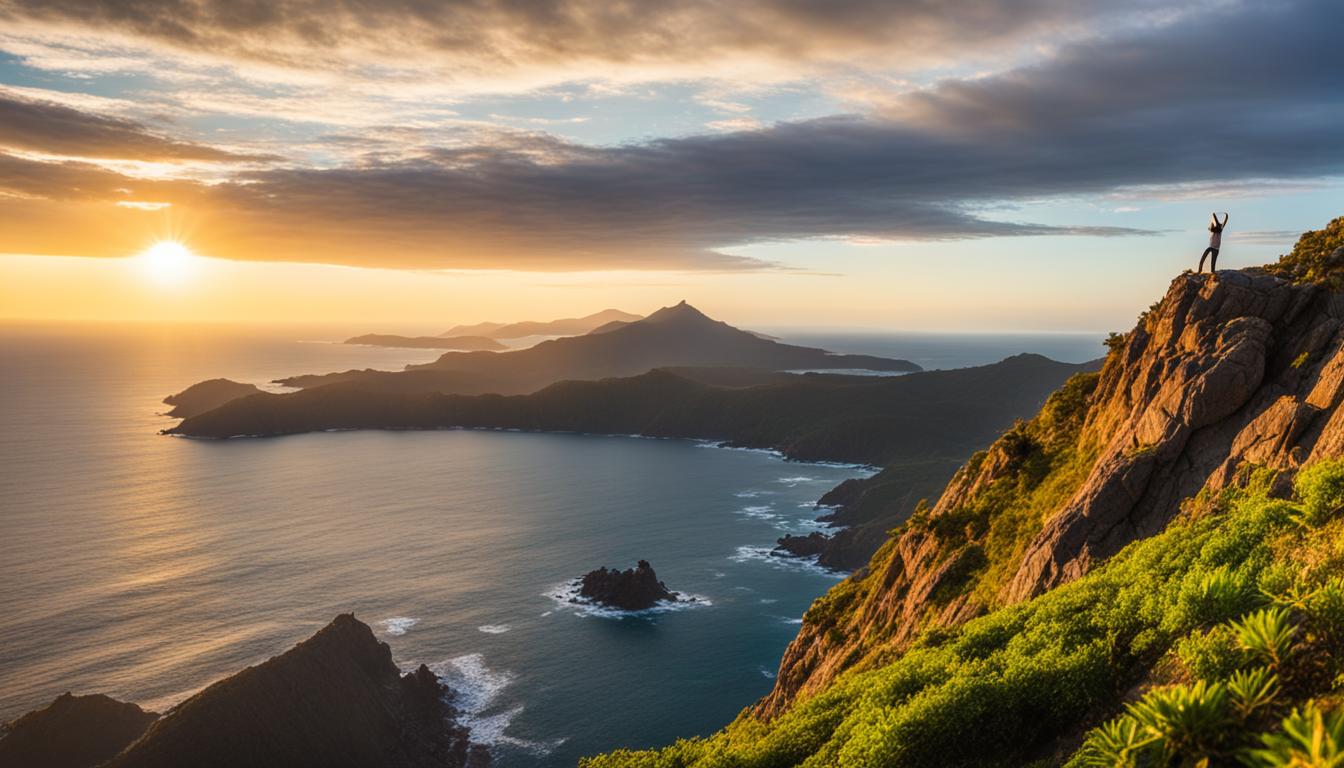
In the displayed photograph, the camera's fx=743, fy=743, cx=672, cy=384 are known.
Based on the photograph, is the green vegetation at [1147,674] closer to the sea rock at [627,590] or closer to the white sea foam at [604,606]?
the white sea foam at [604,606]

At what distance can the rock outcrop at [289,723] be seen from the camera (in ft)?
225

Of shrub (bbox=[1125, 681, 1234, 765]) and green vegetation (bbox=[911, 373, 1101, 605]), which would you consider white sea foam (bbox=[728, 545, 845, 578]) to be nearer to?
green vegetation (bbox=[911, 373, 1101, 605])

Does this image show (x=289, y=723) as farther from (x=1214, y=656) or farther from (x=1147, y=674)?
(x=1214, y=656)

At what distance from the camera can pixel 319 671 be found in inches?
3155

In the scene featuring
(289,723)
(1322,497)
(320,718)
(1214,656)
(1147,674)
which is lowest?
Answer: (320,718)

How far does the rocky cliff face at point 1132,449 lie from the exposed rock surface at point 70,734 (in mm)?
70754

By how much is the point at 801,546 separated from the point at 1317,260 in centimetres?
12217

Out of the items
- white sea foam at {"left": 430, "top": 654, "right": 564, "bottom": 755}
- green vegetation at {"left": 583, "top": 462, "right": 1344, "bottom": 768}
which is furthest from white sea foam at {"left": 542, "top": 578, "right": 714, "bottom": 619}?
green vegetation at {"left": 583, "top": 462, "right": 1344, "bottom": 768}

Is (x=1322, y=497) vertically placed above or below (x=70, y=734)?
above

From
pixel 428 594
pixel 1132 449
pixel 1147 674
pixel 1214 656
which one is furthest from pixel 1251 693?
pixel 428 594

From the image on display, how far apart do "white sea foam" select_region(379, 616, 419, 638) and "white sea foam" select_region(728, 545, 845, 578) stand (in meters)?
59.4

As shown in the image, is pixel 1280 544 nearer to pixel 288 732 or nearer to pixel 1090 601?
pixel 1090 601

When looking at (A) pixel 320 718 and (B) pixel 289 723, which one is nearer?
(B) pixel 289 723

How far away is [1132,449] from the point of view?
1143 inches
